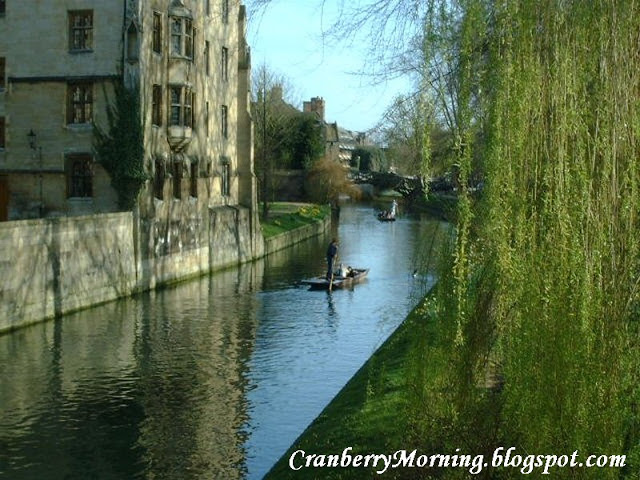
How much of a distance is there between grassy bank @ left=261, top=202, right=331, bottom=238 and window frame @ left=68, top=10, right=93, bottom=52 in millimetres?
16725

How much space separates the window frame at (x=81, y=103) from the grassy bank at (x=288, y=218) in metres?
15.9

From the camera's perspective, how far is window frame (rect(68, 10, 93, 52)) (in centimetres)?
2927

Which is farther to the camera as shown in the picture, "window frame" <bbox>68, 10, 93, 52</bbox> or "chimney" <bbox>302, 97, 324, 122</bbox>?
"chimney" <bbox>302, 97, 324, 122</bbox>

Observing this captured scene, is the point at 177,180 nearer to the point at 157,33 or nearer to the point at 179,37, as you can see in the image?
the point at 179,37

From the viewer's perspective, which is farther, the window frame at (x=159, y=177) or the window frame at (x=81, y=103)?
the window frame at (x=159, y=177)

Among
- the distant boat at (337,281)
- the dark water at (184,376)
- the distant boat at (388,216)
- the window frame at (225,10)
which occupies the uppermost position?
the window frame at (225,10)

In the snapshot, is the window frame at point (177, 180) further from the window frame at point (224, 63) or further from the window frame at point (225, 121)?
the window frame at point (224, 63)

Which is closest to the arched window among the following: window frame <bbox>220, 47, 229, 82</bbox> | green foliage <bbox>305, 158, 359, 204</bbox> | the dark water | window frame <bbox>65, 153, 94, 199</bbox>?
window frame <bbox>65, 153, 94, 199</bbox>

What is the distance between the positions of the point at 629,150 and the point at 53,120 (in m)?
26.2

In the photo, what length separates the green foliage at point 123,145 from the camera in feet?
93.5

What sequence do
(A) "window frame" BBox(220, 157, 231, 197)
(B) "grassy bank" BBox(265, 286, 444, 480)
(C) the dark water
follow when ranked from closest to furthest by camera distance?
(B) "grassy bank" BBox(265, 286, 444, 480)
(C) the dark water
(A) "window frame" BBox(220, 157, 231, 197)

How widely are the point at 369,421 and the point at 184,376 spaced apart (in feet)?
23.0

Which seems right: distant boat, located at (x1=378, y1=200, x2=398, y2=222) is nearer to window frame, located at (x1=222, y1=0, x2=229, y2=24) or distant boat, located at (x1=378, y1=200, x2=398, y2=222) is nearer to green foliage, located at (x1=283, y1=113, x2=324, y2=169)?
green foliage, located at (x1=283, y1=113, x2=324, y2=169)

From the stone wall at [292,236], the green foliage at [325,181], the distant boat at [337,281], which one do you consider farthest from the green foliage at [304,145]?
the distant boat at [337,281]
